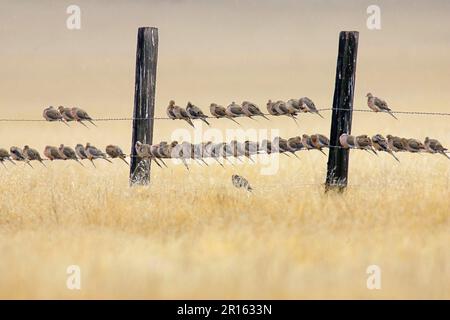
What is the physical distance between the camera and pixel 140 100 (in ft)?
48.6

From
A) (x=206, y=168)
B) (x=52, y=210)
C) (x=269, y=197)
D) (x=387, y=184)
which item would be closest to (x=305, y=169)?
(x=206, y=168)

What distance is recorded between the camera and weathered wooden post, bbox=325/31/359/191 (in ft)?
46.5

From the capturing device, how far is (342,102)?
46.5 feet

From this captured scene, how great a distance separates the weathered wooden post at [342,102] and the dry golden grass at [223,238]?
1.06ft

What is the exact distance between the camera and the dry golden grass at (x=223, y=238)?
8.76 m

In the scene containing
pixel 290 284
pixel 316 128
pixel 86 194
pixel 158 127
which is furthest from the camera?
pixel 158 127

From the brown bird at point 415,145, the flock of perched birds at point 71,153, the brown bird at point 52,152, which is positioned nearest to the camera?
the brown bird at point 415,145

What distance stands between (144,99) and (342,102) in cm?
319

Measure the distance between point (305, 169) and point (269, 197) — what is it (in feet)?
15.0

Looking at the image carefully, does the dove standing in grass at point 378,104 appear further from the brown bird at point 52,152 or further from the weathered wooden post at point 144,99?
the brown bird at point 52,152

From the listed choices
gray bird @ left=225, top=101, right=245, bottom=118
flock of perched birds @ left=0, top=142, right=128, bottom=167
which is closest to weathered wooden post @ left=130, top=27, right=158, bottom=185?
flock of perched birds @ left=0, top=142, right=128, bottom=167

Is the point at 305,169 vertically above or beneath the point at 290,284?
above

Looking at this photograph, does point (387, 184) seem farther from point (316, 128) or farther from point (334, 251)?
point (316, 128)

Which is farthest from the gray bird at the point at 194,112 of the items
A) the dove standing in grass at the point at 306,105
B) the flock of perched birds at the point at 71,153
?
the dove standing in grass at the point at 306,105
